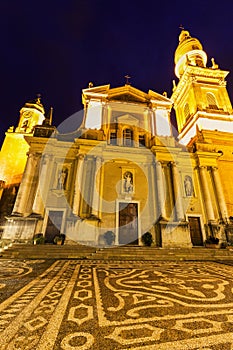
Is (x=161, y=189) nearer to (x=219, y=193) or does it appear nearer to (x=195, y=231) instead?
(x=195, y=231)

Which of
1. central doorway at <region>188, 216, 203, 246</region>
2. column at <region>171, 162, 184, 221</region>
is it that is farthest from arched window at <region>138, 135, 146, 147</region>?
central doorway at <region>188, 216, 203, 246</region>

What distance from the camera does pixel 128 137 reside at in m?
17.3

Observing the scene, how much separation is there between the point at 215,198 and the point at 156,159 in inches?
224

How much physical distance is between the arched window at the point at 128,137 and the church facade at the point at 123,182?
96mm

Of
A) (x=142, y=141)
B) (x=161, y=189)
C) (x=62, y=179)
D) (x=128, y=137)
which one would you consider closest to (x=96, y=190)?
(x=62, y=179)

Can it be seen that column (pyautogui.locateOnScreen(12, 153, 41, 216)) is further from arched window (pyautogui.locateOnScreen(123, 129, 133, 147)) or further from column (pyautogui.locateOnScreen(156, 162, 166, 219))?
column (pyautogui.locateOnScreen(156, 162, 166, 219))

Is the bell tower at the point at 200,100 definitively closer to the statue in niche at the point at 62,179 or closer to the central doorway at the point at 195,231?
the central doorway at the point at 195,231

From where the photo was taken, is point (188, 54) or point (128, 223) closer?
point (128, 223)

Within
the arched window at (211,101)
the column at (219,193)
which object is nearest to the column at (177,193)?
the column at (219,193)

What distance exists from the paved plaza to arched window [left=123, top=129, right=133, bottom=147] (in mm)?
14084

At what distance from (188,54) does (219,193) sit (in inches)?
982

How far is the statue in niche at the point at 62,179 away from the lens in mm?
13148

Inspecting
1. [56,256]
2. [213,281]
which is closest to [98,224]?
[56,256]

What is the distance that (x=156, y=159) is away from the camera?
1467 centimetres
